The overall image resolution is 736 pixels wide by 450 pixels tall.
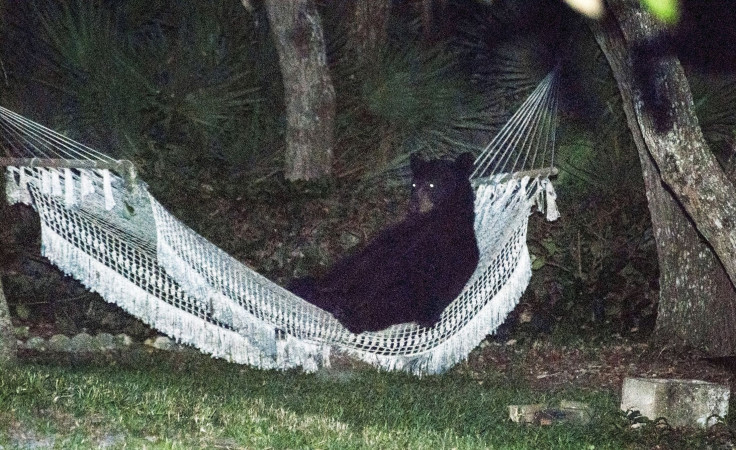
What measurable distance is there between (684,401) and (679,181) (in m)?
1.01

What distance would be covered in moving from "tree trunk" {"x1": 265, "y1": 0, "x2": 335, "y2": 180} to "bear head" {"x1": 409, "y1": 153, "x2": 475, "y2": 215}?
0.93m

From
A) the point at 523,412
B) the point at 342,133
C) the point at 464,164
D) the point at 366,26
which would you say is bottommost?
the point at 523,412

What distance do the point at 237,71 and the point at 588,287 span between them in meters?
2.42

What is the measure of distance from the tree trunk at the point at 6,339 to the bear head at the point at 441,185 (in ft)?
6.85

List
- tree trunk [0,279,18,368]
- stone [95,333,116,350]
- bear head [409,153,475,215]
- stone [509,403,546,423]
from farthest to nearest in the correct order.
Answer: stone [95,333,116,350]
bear head [409,153,475,215]
tree trunk [0,279,18,368]
stone [509,403,546,423]

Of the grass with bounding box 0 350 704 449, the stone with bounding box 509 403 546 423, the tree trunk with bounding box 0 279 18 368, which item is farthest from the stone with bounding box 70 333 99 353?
the stone with bounding box 509 403 546 423

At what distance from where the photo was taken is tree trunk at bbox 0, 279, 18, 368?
4613 millimetres

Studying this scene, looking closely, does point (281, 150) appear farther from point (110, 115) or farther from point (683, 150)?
point (683, 150)

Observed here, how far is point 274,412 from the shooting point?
3881 millimetres

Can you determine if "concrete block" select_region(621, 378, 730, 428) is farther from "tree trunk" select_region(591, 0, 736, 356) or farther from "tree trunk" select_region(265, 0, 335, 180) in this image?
"tree trunk" select_region(265, 0, 335, 180)

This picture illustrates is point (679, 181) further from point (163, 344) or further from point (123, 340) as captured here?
point (123, 340)

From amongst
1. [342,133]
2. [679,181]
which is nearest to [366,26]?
[342,133]

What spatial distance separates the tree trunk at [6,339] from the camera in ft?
15.1

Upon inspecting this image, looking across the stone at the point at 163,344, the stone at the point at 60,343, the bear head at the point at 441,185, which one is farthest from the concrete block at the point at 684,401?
the stone at the point at 60,343
